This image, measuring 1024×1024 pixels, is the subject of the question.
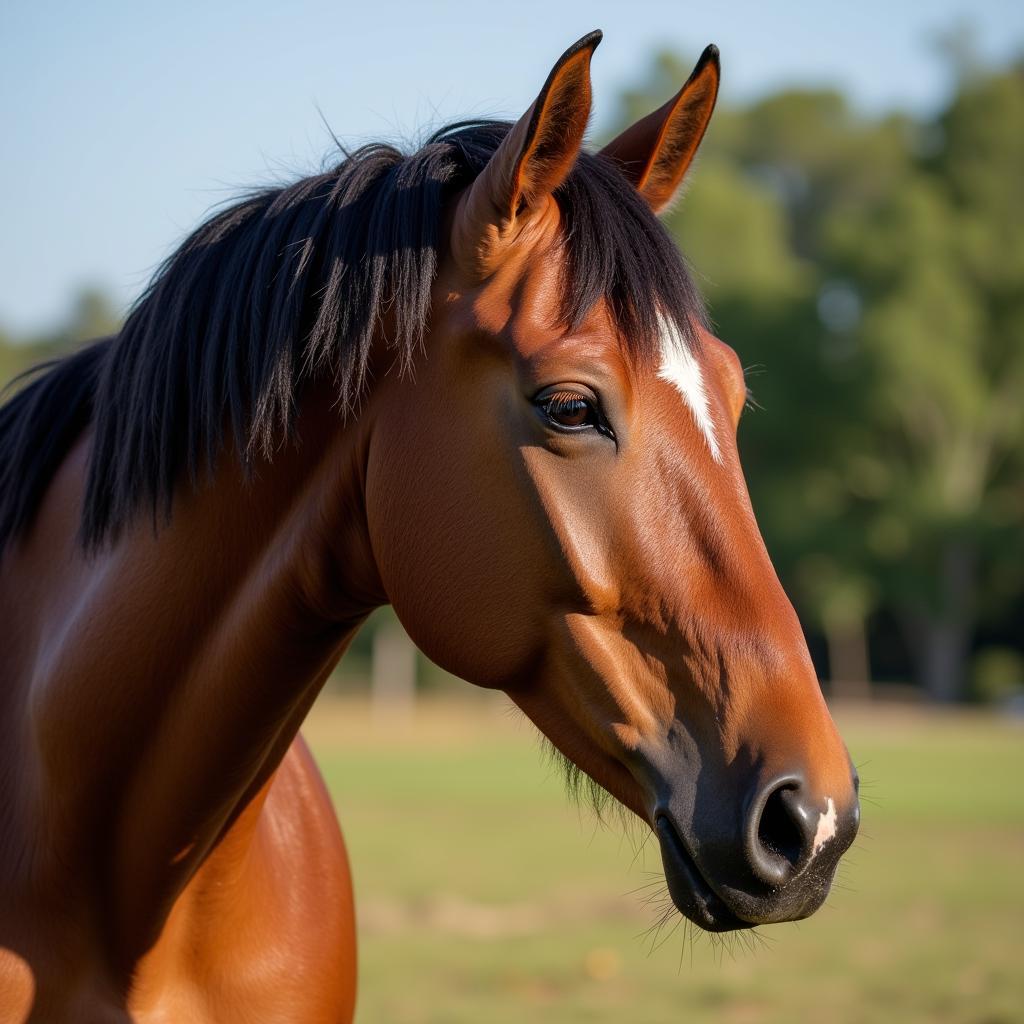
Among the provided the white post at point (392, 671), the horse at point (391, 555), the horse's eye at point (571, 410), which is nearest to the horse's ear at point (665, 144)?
the horse at point (391, 555)

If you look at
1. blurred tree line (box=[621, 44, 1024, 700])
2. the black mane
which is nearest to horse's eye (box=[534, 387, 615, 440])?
the black mane

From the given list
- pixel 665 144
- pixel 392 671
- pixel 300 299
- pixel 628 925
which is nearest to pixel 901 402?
pixel 392 671

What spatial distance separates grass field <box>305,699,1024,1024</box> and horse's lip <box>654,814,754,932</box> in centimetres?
35

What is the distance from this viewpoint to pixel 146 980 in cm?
248

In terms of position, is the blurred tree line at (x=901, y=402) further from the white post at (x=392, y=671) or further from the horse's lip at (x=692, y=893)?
the horse's lip at (x=692, y=893)

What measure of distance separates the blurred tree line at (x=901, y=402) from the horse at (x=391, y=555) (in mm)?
38229

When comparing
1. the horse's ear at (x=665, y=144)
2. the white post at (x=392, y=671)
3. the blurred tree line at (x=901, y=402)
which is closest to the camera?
the horse's ear at (x=665, y=144)

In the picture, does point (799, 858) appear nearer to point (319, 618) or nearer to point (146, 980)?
point (319, 618)

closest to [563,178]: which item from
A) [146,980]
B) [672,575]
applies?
[672,575]

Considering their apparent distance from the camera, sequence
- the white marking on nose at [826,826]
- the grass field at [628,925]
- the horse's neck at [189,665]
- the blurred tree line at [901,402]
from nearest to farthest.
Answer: the white marking on nose at [826,826], the horse's neck at [189,665], the grass field at [628,925], the blurred tree line at [901,402]

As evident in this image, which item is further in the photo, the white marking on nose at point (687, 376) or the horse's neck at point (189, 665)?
the horse's neck at point (189, 665)

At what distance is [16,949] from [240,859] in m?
0.46

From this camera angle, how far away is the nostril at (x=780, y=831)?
1.99 m

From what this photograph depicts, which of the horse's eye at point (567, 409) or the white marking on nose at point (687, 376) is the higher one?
the horse's eye at point (567, 409)
